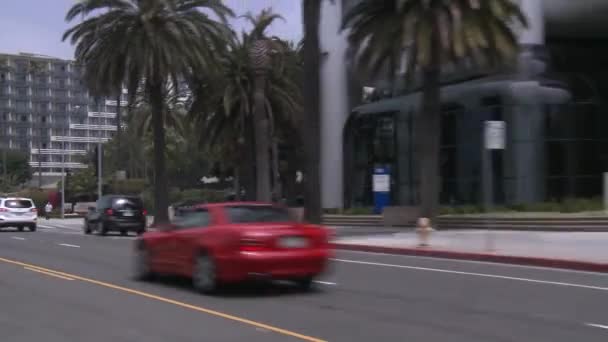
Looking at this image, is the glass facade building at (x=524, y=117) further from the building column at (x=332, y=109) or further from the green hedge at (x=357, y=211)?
the green hedge at (x=357, y=211)

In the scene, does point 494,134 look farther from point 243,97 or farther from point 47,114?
point 47,114

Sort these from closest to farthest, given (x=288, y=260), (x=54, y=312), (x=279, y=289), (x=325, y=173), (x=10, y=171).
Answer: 1. (x=54, y=312)
2. (x=288, y=260)
3. (x=279, y=289)
4. (x=325, y=173)
5. (x=10, y=171)

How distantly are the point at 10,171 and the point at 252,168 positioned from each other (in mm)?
88239

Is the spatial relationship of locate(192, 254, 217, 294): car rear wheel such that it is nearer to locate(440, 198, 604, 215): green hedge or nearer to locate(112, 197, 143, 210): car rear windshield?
locate(440, 198, 604, 215): green hedge

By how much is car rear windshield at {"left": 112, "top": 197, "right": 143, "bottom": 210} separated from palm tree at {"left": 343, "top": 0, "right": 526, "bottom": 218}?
1136 cm

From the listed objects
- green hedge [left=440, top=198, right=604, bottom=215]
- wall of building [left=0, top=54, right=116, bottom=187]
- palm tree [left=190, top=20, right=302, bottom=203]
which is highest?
wall of building [left=0, top=54, right=116, bottom=187]

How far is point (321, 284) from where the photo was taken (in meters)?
14.0

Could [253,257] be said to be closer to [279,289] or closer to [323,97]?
[279,289]

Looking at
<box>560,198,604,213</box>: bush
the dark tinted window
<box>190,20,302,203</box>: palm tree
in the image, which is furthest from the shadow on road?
<box>190,20,302,203</box>: palm tree

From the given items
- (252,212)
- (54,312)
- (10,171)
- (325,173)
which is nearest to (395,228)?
(325,173)

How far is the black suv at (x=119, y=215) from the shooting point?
1307 inches

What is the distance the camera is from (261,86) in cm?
3919

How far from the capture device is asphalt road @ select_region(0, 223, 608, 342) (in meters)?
9.45

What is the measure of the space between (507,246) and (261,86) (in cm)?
2036
